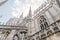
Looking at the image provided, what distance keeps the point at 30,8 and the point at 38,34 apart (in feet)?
22.1

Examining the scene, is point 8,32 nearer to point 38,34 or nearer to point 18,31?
point 18,31

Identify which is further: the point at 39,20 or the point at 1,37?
the point at 39,20

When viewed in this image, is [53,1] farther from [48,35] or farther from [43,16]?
[48,35]

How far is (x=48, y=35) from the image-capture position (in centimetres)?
1248

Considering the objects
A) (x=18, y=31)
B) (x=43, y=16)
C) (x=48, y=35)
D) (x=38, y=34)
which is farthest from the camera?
(x=43, y=16)

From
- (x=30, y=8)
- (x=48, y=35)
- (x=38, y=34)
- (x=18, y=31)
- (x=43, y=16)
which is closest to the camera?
(x=48, y=35)

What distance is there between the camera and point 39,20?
17516mm

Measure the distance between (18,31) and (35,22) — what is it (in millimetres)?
3751

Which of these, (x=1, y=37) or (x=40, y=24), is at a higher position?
(x=40, y=24)

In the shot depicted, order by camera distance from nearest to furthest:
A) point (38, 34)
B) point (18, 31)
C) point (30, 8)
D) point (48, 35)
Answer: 1. point (48, 35)
2. point (38, 34)
3. point (18, 31)
4. point (30, 8)

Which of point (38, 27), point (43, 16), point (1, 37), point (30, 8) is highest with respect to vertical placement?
point (30, 8)

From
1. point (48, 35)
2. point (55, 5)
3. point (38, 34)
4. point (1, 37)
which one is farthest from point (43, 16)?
point (1, 37)

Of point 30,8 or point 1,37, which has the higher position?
point 30,8

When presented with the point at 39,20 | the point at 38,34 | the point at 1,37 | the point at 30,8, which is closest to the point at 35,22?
the point at 39,20
